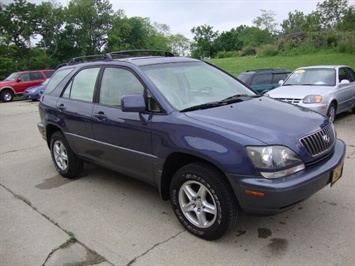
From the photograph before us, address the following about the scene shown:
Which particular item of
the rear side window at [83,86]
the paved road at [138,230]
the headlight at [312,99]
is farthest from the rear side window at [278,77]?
the rear side window at [83,86]

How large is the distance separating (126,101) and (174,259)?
1579 mm

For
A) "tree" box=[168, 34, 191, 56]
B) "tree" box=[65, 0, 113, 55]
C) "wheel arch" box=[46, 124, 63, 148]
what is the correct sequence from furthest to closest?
"tree" box=[168, 34, 191, 56] → "tree" box=[65, 0, 113, 55] → "wheel arch" box=[46, 124, 63, 148]

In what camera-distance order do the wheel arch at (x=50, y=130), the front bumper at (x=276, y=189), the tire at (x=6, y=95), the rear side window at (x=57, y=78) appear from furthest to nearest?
the tire at (x=6, y=95)
the wheel arch at (x=50, y=130)
the rear side window at (x=57, y=78)
the front bumper at (x=276, y=189)

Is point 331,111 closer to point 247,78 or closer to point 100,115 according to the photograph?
point 247,78

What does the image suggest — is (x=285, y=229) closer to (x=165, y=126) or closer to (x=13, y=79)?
(x=165, y=126)

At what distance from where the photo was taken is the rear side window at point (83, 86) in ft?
14.2

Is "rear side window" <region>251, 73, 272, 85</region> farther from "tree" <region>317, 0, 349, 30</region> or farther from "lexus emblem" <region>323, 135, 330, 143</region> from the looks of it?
"tree" <region>317, 0, 349, 30</region>

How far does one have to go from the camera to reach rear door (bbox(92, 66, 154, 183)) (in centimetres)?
354

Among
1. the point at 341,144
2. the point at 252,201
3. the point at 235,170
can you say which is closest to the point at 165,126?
the point at 235,170

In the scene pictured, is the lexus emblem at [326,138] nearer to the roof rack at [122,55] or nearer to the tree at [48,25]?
the roof rack at [122,55]

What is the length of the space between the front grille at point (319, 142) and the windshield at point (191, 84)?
1.08 metres

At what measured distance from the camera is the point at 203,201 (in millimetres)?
3100

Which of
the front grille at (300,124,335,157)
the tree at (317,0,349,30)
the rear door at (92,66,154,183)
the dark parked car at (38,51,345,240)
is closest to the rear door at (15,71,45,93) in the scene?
the dark parked car at (38,51,345,240)

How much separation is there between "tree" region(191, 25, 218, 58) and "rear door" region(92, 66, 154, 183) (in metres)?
76.7
